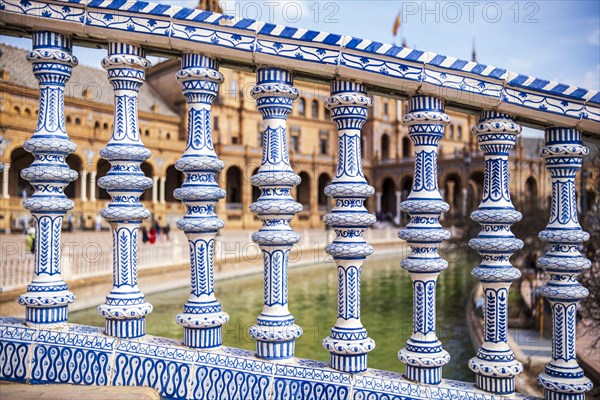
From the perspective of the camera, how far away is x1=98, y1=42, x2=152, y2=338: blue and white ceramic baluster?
246 cm

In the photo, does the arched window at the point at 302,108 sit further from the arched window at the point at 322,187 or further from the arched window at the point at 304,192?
the arched window at the point at 304,192

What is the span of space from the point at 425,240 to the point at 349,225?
334mm

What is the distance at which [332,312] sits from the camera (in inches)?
470

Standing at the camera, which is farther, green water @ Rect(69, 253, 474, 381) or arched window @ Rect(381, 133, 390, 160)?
arched window @ Rect(381, 133, 390, 160)

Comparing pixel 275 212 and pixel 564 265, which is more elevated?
pixel 275 212

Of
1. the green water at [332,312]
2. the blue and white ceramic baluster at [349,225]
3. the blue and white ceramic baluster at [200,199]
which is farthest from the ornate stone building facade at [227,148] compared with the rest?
the blue and white ceramic baluster at [349,225]

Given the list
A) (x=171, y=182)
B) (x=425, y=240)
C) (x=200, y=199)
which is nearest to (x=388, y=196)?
(x=171, y=182)

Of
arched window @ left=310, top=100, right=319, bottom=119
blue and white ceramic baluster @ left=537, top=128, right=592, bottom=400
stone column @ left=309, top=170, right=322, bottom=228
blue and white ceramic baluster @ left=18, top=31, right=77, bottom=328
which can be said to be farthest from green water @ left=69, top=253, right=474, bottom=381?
arched window @ left=310, top=100, right=319, bottom=119

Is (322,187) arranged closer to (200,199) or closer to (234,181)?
(234,181)

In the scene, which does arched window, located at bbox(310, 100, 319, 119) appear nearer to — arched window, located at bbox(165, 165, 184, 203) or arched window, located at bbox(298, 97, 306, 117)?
arched window, located at bbox(298, 97, 306, 117)

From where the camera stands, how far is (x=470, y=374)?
7.41 metres

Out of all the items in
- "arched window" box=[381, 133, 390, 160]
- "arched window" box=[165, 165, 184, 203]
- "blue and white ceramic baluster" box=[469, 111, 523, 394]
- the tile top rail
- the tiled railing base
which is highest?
"arched window" box=[381, 133, 390, 160]

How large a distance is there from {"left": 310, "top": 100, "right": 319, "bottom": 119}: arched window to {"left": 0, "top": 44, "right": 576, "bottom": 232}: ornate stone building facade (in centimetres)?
10

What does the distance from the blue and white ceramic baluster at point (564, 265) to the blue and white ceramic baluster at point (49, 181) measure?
7.40ft
